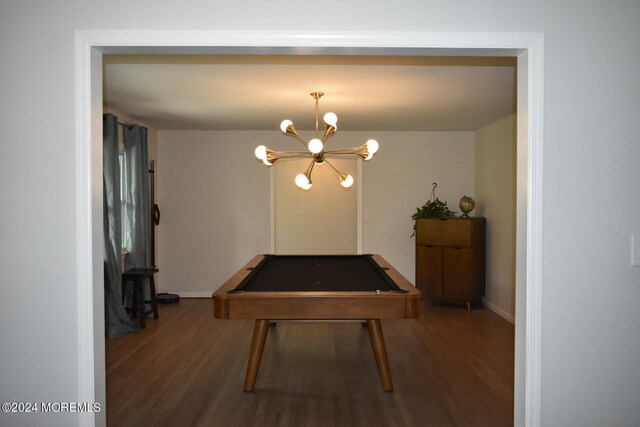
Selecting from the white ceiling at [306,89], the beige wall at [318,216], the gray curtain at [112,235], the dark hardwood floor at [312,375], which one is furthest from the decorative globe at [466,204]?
the gray curtain at [112,235]

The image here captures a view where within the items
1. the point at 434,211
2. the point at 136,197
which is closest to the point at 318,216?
the point at 434,211

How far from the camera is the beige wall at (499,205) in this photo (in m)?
5.34

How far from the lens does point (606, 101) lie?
5.75 feet

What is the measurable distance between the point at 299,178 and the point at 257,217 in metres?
2.74

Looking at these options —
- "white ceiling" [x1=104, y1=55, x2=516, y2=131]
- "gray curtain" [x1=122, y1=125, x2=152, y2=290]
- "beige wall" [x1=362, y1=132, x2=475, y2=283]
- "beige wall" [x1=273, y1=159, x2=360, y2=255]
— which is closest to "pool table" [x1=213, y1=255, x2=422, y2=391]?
"white ceiling" [x1=104, y1=55, x2=516, y2=131]

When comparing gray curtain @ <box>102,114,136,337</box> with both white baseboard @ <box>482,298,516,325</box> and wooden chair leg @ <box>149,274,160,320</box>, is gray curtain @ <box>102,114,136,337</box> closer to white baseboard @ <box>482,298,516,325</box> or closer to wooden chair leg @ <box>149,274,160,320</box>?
wooden chair leg @ <box>149,274,160,320</box>

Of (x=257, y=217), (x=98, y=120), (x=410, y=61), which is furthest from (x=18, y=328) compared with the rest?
(x=257, y=217)

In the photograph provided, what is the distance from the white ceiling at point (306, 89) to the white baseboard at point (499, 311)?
88.5 inches

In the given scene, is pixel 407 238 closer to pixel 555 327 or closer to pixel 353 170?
pixel 353 170

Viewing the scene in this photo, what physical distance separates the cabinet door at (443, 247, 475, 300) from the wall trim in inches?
163

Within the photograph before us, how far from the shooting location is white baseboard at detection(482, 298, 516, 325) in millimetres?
Answer: 5340

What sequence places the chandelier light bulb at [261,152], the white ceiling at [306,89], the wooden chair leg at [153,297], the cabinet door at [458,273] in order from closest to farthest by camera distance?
the white ceiling at [306,89]
the chandelier light bulb at [261,152]
the wooden chair leg at [153,297]
the cabinet door at [458,273]

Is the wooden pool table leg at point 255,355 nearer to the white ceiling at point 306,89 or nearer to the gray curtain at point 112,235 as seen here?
the white ceiling at point 306,89

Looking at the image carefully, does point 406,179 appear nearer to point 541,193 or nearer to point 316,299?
point 316,299
